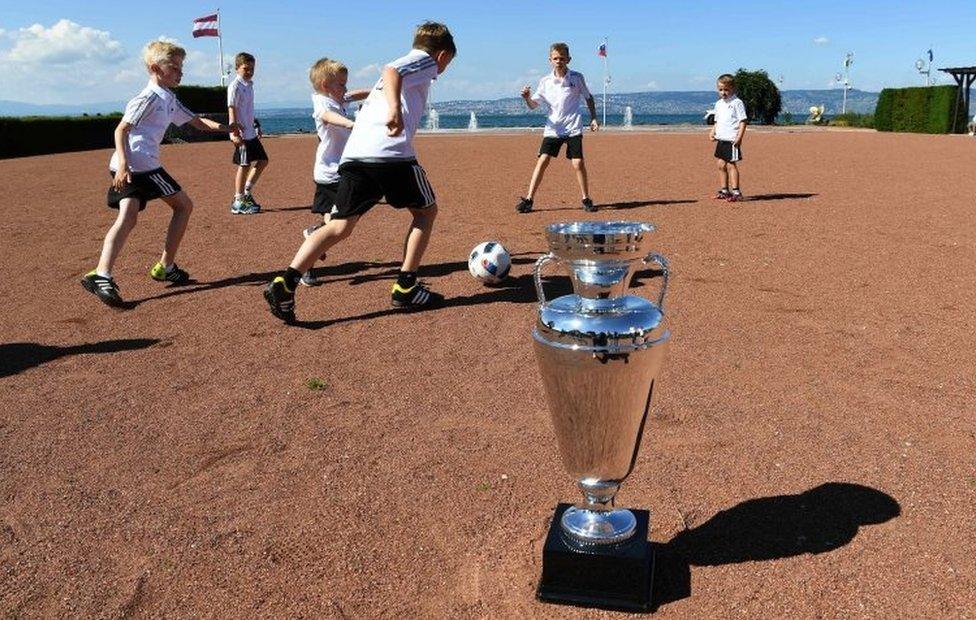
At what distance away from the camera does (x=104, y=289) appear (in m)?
6.47

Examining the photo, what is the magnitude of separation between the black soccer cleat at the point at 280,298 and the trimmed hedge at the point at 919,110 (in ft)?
122

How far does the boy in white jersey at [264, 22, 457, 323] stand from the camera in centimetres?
553

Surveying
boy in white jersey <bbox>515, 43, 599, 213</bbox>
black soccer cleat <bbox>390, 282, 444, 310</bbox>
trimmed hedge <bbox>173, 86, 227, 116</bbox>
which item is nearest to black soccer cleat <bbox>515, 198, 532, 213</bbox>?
boy in white jersey <bbox>515, 43, 599, 213</bbox>

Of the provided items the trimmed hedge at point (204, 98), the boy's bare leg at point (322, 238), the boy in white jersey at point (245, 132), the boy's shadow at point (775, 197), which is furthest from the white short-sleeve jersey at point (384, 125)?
the trimmed hedge at point (204, 98)

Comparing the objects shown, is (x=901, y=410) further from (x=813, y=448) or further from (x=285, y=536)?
(x=285, y=536)

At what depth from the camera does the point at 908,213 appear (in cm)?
1067

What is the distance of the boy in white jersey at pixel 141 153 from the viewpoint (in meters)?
6.47

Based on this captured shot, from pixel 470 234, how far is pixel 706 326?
14.4ft

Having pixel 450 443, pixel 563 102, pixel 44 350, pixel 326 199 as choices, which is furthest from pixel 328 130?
pixel 563 102

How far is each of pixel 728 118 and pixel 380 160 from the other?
7.56 meters

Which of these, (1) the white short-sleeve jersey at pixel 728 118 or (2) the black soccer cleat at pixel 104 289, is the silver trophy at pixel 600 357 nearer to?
(2) the black soccer cleat at pixel 104 289

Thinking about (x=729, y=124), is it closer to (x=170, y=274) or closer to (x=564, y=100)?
(x=564, y=100)

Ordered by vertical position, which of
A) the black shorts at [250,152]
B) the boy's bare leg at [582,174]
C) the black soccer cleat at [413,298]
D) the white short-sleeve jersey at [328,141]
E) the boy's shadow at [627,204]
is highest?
the white short-sleeve jersey at [328,141]

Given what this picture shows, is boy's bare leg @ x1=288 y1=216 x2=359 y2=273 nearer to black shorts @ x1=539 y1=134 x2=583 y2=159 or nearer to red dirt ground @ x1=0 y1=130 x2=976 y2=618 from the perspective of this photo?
red dirt ground @ x1=0 y1=130 x2=976 y2=618
